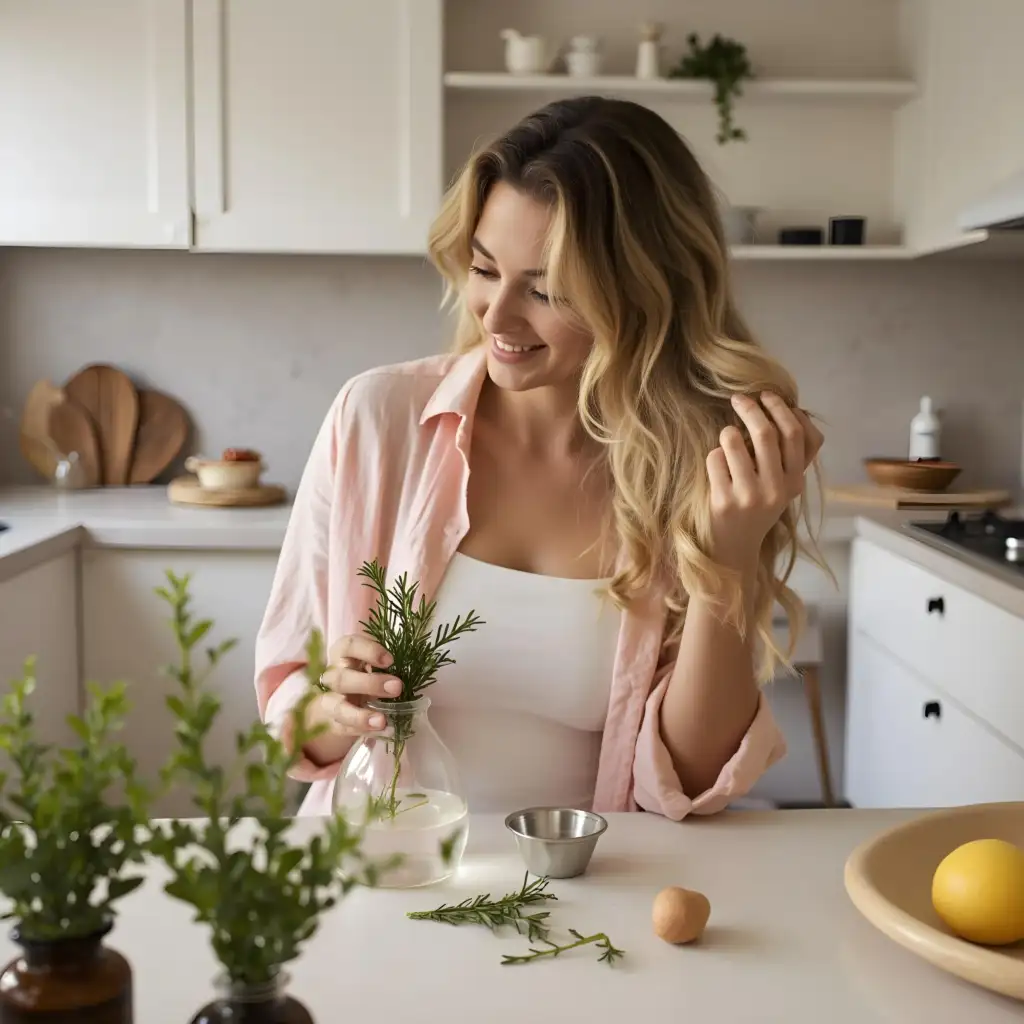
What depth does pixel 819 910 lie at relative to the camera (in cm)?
92

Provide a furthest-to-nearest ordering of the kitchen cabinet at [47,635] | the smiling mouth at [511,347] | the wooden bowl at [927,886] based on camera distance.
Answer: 1. the kitchen cabinet at [47,635]
2. the smiling mouth at [511,347]
3. the wooden bowl at [927,886]

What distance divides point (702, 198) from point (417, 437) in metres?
0.43

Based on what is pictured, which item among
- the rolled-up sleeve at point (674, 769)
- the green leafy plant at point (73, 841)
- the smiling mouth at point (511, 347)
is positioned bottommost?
the rolled-up sleeve at point (674, 769)

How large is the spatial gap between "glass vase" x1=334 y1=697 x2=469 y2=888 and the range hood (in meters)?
1.51

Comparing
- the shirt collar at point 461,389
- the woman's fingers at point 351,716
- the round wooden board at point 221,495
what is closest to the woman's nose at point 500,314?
the shirt collar at point 461,389

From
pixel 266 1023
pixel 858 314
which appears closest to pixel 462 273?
pixel 266 1023

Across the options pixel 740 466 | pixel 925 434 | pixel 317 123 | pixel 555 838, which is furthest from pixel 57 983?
pixel 925 434

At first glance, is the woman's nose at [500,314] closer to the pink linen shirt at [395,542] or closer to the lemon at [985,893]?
the pink linen shirt at [395,542]

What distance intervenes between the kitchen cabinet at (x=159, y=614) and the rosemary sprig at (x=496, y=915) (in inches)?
72.6

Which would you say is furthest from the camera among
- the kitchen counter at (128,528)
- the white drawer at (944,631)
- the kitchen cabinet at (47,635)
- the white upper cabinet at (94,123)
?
the white upper cabinet at (94,123)

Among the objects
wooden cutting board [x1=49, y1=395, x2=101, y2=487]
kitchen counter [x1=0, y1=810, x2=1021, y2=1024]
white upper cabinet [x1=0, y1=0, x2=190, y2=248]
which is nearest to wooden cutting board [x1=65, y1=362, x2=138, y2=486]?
wooden cutting board [x1=49, y1=395, x2=101, y2=487]

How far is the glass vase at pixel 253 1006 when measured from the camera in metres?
0.47

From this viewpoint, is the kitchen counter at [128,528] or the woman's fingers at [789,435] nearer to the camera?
the woman's fingers at [789,435]

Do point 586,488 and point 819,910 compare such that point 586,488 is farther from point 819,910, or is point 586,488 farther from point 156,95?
point 156,95
